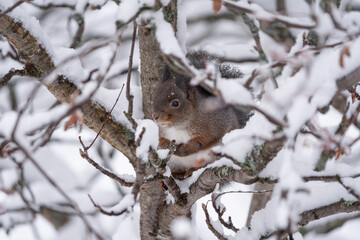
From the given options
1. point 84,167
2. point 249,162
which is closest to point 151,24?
point 249,162

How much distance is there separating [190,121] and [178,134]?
96mm

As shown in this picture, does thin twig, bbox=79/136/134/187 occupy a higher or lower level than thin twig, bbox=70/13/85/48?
lower

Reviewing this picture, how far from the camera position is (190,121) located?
2.92 metres

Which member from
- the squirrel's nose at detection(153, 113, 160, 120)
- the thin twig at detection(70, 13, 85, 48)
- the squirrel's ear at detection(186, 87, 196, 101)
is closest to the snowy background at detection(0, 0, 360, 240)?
the thin twig at detection(70, 13, 85, 48)

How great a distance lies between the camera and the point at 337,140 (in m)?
1.36

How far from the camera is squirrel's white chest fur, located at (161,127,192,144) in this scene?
2912mm

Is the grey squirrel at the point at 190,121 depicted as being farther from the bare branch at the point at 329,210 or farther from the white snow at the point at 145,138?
the white snow at the point at 145,138

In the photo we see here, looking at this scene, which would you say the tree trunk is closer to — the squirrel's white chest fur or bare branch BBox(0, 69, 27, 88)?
the squirrel's white chest fur

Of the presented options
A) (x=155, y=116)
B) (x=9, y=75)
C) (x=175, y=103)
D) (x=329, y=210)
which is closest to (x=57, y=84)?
(x=9, y=75)

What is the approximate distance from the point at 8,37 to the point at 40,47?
0.46ft

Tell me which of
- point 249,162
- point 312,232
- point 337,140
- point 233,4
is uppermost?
point 312,232

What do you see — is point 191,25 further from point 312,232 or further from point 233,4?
point 233,4

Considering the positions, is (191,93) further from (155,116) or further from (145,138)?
(145,138)

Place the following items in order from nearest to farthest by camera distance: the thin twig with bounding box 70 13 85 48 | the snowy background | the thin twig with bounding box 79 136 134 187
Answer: the snowy background → the thin twig with bounding box 79 136 134 187 → the thin twig with bounding box 70 13 85 48
